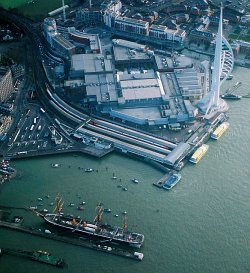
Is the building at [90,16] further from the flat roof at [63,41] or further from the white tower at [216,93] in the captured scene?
the white tower at [216,93]

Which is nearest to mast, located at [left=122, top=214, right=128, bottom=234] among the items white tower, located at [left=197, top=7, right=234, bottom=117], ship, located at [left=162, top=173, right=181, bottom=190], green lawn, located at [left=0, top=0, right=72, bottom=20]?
ship, located at [left=162, top=173, right=181, bottom=190]

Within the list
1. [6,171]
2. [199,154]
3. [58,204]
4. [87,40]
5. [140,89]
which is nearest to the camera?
[58,204]

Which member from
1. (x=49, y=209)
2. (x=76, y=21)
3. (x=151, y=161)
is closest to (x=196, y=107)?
(x=151, y=161)

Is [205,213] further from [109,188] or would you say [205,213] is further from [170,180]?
[109,188]

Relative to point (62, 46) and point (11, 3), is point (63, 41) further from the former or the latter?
point (11, 3)

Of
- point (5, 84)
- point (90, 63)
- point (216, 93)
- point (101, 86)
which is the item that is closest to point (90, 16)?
point (90, 63)

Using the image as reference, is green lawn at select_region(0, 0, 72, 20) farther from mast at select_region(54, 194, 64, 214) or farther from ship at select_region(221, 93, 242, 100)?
mast at select_region(54, 194, 64, 214)

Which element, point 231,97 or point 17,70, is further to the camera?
point 17,70
